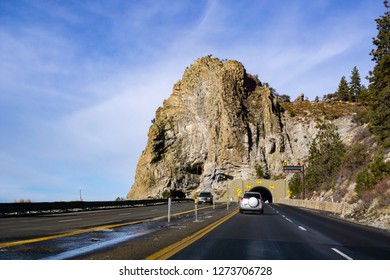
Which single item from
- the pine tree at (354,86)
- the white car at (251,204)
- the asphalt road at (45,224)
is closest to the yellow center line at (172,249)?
the asphalt road at (45,224)

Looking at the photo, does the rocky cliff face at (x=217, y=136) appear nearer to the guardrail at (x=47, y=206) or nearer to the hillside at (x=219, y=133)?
the hillside at (x=219, y=133)

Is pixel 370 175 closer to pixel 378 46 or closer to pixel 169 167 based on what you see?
pixel 378 46

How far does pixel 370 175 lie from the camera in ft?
122

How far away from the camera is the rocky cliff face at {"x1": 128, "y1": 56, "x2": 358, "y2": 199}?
10531 cm

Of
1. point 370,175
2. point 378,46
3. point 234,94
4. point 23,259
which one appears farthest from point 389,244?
point 234,94

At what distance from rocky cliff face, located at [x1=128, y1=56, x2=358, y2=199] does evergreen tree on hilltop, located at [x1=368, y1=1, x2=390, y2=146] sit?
2278 inches

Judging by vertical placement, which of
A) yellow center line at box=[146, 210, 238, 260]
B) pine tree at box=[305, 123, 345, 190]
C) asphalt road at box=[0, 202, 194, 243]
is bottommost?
yellow center line at box=[146, 210, 238, 260]

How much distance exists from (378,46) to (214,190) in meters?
64.3

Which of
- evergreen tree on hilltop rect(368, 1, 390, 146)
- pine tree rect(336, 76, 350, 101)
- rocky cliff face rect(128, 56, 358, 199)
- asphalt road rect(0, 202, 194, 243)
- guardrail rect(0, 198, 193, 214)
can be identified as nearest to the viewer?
asphalt road rect(0, 202, 194, 243)

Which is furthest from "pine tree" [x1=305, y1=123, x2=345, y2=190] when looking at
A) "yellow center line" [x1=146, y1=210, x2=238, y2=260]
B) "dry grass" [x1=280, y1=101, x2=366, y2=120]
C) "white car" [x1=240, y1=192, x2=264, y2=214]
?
"yellow center line" [x1=146, y1=210, x2=238, y2=260]

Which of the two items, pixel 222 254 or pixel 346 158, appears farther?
pixel 346 158

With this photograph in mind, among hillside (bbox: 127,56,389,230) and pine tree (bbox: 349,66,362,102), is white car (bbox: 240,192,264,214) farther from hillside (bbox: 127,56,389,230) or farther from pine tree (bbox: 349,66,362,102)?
pine tree (bbox: 349,66,362,102)

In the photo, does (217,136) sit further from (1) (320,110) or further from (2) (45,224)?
(2) (45,224)

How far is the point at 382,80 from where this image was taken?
152ft
